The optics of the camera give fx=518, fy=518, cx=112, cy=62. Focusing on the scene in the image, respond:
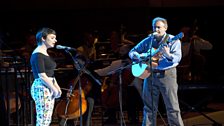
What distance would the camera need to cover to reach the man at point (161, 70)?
7.04m

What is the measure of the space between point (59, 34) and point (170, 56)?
6659 millimetres

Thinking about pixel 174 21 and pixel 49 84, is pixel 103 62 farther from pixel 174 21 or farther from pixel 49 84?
pixel 174 21

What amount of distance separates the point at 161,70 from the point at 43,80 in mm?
1711

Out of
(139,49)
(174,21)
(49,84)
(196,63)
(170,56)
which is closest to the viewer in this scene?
(49,84)

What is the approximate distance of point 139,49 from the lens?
24.7 feet

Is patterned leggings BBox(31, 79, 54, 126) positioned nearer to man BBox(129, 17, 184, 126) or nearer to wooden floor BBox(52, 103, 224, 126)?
man BBox(129, 17, 184, 126)

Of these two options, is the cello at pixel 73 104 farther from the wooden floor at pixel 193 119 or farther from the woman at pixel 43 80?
the woman at pixel 43 80

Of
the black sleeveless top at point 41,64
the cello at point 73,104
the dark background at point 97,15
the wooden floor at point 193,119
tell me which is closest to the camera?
the black sleeveless top at point 41,64

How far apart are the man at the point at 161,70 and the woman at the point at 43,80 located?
4.44 ft

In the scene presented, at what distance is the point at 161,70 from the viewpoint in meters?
7.19

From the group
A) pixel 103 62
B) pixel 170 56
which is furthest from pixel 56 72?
pixel 170 56

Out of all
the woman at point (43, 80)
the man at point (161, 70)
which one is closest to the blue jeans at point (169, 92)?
the man at point (161, 70)

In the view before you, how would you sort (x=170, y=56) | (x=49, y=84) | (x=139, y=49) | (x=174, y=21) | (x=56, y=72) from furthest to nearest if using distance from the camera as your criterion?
(x=174, y=21) < (x=56, y=72) < (x=139, y=49) < (x=170, y=56) < (x=49, y=84)

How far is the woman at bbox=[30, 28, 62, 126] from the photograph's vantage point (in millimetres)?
6445
